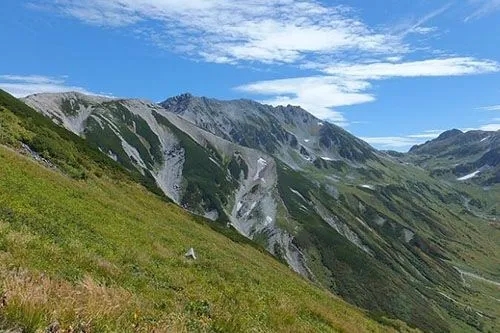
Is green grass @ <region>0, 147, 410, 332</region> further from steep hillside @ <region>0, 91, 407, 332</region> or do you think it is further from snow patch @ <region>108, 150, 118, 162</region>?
snow patch @ <region>108, 150, 118, 162</region>

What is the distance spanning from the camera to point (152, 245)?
28781mm

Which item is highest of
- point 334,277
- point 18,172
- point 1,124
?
point 1,124

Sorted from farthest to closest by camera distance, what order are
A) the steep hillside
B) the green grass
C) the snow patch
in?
the snow patch
the green grass
the steep hillside

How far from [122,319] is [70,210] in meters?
19.9

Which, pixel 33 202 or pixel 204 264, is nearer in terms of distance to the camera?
pixel 33 202

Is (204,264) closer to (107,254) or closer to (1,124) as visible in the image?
(107,254)

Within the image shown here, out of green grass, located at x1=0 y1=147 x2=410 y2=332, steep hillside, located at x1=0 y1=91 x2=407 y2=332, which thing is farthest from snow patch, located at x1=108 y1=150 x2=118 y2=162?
green grass, located at x1=0 y1=147 x2=410 y2=332

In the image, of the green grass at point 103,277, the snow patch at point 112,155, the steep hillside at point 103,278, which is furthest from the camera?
the snow patch at point 112,155

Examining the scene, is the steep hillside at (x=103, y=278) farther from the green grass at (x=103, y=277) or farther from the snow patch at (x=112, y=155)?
the snow patch at (x=112, y=155)

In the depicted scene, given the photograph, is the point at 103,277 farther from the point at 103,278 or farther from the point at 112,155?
the point at 112,155

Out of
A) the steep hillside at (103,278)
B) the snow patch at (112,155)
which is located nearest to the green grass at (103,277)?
the steep hillside at (103,278)

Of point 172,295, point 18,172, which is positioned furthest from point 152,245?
point 172,295

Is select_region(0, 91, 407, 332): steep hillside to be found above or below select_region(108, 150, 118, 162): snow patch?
below

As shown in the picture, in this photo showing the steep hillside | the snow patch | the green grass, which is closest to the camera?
A: the steep hillside
